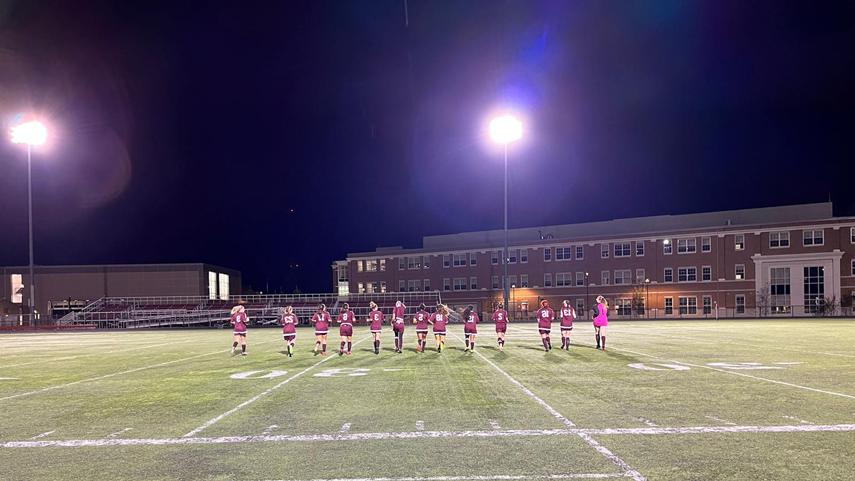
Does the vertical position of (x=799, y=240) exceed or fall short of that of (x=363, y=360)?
it exceeds it

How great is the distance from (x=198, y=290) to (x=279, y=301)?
1853cm

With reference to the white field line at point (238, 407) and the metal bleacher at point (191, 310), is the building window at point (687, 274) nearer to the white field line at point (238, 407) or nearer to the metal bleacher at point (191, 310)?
the metal bleacher at point (191, 310)

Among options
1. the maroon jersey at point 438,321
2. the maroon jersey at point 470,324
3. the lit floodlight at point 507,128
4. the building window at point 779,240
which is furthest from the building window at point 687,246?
the maroon jersey at point 438,321

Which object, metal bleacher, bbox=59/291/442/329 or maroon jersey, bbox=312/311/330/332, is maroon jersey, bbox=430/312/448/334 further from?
metal bleacher, bbox=59/291/442/329

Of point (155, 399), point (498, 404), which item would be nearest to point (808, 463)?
point (498, 404)

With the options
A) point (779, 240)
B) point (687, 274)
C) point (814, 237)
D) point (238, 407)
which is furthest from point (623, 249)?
point (238, 407)

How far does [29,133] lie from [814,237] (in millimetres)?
78215

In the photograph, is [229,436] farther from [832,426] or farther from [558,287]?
[558,287]

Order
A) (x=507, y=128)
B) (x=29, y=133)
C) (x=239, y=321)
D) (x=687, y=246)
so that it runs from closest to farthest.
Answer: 1. (x=239, y=321)
2. (x=507, y=128)
3. (x=29, y=133)
4. (x=687, y=246)

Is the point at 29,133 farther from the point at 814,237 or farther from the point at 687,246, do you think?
the point at 814,237

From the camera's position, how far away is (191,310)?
6356cm

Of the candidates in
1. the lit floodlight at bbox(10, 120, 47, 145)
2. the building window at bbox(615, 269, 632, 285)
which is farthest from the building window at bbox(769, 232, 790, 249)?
the lit floodlight at bbox(10, 120, 47, 145)

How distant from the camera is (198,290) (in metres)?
78.8

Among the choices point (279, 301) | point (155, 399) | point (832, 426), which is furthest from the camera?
point (279, 301)
